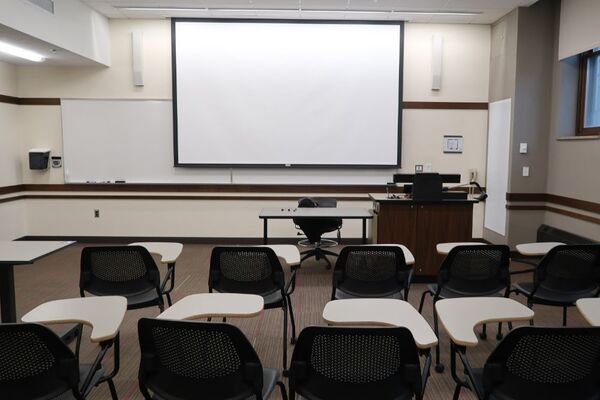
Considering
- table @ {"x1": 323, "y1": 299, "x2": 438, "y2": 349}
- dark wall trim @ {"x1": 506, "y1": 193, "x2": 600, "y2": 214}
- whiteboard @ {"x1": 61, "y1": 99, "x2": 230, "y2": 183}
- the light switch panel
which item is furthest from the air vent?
dark wall trim @ {"x1": 506, "y1": 193, "x2": 600, "y2": 214}

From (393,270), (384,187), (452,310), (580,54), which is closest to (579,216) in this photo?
(580,54)

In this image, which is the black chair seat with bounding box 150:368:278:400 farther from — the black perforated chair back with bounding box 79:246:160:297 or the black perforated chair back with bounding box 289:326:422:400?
the black perforated chair back with bounding box 79:246:160:297

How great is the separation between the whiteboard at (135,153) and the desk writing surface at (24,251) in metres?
3.61

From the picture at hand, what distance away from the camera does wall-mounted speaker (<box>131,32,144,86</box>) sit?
6.62 metres

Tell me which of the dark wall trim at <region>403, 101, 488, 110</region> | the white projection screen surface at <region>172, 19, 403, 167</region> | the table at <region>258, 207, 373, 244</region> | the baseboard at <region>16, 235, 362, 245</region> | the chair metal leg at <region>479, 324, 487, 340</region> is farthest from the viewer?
the baseboard at <region>16, 235, 362, 245</region>

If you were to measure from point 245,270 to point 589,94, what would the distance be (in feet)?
16.0

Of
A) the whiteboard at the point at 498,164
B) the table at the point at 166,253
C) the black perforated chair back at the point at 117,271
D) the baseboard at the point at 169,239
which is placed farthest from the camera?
the baseboard at the point at 169,239

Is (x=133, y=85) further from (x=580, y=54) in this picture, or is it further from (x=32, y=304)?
(x=580, y=54)

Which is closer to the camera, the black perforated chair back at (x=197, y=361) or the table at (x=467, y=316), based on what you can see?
the black perforated chair back at (x=197, y=361)

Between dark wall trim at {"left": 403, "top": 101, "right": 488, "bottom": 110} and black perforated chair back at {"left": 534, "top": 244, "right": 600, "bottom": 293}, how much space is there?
13.3ft

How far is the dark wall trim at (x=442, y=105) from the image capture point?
6.75 metres

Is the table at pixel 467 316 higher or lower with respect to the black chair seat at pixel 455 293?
higher

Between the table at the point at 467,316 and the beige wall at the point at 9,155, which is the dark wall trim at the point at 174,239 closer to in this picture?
the beige wall at the point at 9,155

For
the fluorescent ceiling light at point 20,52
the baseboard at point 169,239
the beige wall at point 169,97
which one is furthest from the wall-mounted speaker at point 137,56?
the baseboard at point 169,239
